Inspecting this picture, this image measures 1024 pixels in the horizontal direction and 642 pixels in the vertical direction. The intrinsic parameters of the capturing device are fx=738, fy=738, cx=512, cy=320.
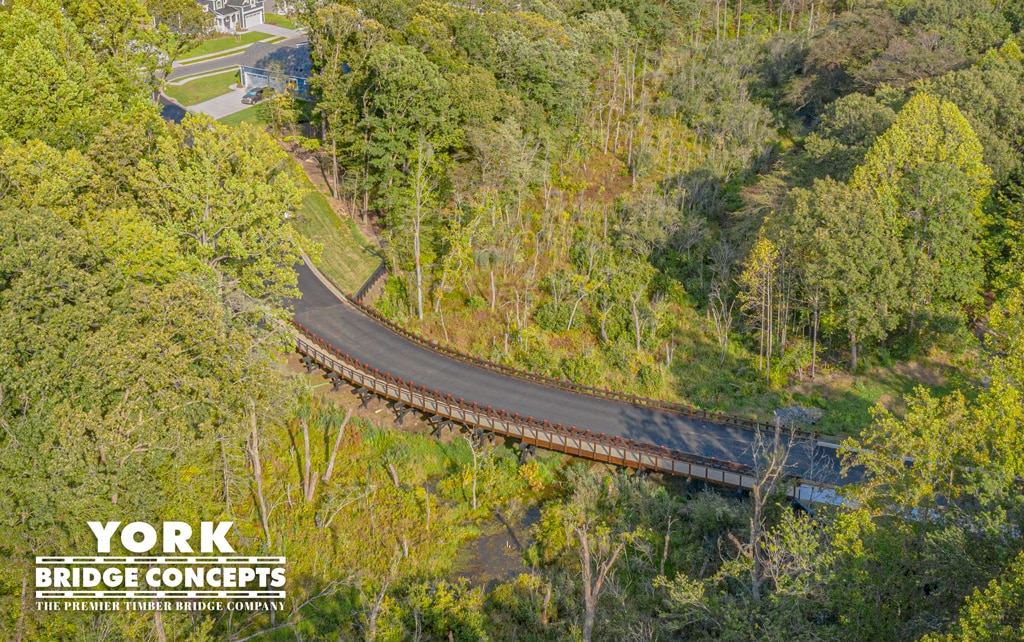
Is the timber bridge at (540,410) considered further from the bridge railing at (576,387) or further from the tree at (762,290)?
the tree at (762,290)

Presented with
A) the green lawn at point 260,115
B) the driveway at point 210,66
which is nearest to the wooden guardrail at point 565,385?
the green lawn at point 260,115

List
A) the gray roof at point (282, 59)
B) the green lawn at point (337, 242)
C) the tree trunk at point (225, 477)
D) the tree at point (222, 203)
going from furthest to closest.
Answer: the gray roof at point (282, 59) → the green lawn at point (337, 242) → the tree at point (222, 203) → the tree trunk at point (225, 477)

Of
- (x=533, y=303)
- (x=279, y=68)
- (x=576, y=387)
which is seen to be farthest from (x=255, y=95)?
(x=576, y=387)

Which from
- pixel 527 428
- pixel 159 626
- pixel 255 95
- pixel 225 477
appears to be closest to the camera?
pixel 159 626

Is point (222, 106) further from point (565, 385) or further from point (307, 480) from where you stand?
point (307, 480)

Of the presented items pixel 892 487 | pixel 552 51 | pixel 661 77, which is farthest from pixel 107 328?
pixel 661 77

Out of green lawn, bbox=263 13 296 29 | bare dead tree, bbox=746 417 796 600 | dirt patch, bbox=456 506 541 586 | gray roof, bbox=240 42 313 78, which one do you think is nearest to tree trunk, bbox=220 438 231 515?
dirt patch, bbox=456 506 541 586
